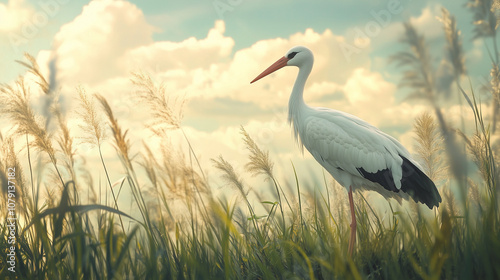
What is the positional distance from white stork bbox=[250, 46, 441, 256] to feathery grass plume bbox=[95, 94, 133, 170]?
2295mm

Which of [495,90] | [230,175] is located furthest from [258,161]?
[495,90]

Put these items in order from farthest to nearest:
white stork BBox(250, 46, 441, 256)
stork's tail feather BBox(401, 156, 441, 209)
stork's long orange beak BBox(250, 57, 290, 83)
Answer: stork's long orange beak BBox(250, 57, 290, 83) → white stork BBox(250, 46, 441, 256) → stork's tail feather BBox(401, 156, 441, 209)

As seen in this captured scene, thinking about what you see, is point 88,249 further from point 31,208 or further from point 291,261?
point 291,261

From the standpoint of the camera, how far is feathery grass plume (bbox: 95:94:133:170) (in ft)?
10.4

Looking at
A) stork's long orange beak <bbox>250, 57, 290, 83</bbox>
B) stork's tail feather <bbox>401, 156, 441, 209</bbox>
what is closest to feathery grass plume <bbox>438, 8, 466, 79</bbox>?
stork's tail feather <bbox>401, 156, 441, 209</bbox>

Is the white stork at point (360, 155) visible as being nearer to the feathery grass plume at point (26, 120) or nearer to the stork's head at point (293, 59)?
the stork's head at point (293, 59)

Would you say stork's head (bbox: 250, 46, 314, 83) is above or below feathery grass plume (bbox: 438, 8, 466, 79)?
above

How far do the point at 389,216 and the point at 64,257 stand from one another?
2531 millimetres

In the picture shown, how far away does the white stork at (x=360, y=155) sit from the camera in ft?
14.7

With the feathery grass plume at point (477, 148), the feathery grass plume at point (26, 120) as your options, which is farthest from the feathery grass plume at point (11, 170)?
the feathery grass plume at point (477, 148)

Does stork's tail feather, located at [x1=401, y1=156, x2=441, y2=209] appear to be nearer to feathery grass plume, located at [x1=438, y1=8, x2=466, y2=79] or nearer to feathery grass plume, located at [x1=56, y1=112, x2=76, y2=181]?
feathery grass plume, located at [x1=438, y1=8, x2=466, y2=79]

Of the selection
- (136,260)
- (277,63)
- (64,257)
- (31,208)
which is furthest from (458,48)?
(31,208)

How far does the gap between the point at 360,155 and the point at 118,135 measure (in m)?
2.60

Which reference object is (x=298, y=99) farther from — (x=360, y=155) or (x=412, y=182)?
(x=412, y=182)
